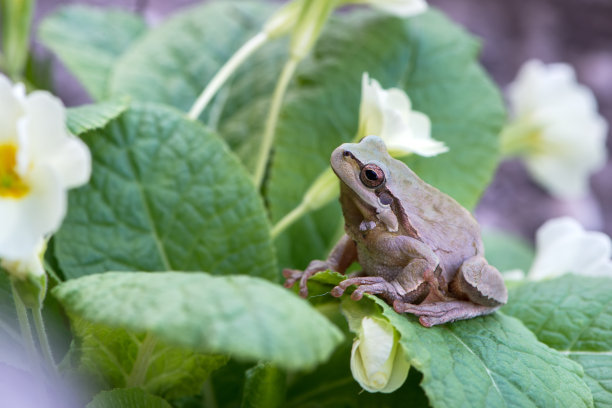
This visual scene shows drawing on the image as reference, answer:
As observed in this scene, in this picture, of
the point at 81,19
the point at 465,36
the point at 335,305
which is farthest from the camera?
the point at 81,19

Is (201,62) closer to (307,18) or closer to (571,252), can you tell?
(307,18)

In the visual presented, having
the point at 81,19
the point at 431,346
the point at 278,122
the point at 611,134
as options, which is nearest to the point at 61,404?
the point at 431,346

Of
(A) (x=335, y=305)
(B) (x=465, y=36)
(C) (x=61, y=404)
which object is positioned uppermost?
(B) (x=465, y=36)

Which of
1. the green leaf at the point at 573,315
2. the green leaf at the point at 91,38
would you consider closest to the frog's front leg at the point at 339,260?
the green leaf at the point at 573,315

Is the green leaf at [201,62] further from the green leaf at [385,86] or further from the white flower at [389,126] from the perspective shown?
the white flower at [389,126]

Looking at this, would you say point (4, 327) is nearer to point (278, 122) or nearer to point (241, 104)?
point (278, 122)

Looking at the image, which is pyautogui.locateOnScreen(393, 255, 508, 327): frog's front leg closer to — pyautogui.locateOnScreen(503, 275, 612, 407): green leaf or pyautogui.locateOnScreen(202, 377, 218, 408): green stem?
pyautogui.locateOnScreen(503, 275, 612, 407): green leaf

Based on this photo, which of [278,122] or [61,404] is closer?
[61,404]

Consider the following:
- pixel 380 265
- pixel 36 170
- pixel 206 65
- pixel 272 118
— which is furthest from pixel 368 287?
pixel 206 65
